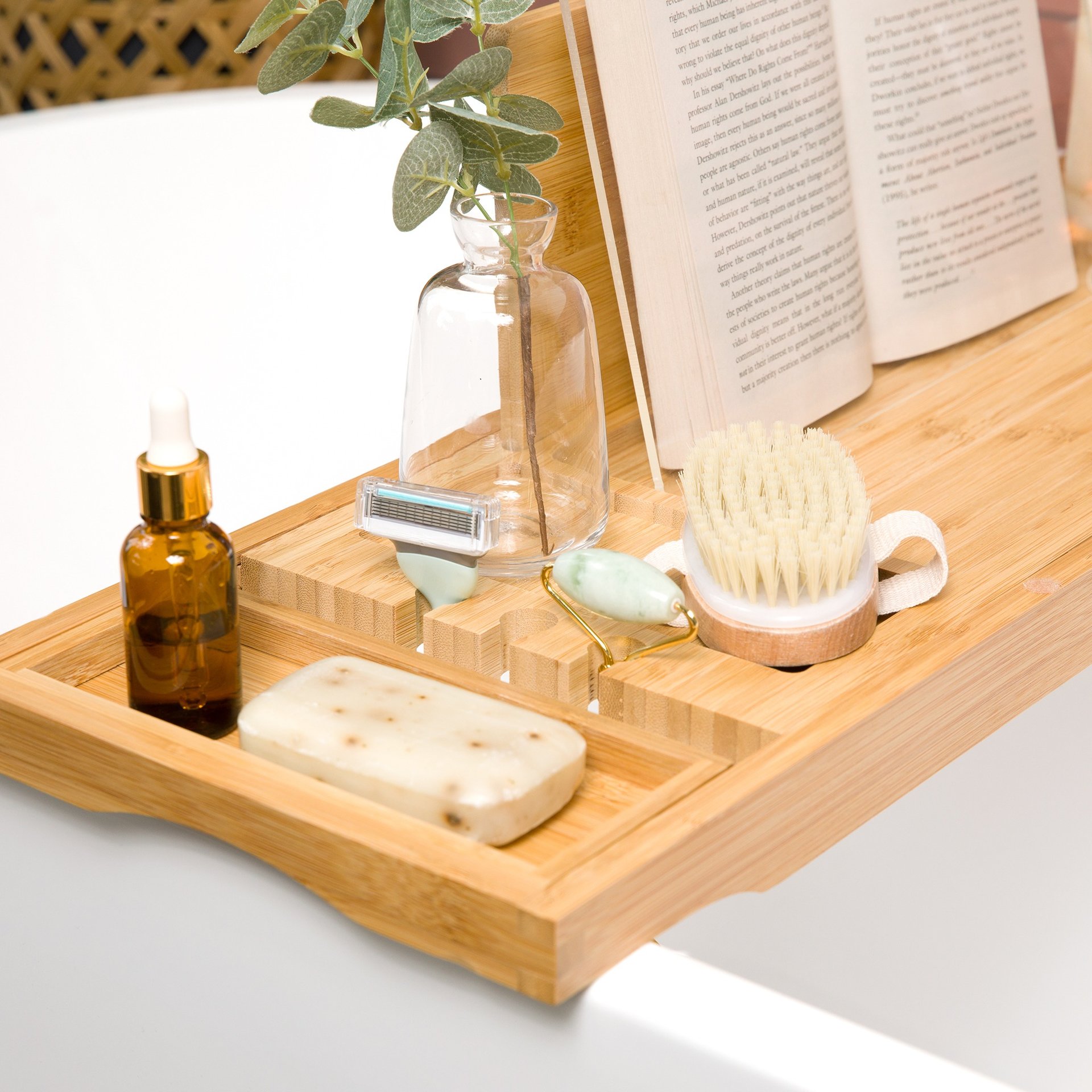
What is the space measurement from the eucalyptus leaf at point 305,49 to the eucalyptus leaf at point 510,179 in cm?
8

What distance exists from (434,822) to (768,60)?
0.48 meters

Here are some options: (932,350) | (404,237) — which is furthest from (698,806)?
(404,237)

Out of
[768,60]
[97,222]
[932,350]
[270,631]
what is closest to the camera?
[270,631]

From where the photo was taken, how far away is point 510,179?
66cm

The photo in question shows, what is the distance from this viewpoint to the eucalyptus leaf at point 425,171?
1.99 ft

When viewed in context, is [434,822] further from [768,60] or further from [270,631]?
[768,60]

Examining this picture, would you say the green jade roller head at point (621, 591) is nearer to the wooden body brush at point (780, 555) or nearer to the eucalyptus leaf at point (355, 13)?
the wooden body brush at point (780, 555)

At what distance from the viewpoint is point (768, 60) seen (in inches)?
31.3

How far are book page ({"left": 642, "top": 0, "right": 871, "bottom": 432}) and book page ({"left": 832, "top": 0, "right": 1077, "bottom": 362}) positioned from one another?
0.05 metres

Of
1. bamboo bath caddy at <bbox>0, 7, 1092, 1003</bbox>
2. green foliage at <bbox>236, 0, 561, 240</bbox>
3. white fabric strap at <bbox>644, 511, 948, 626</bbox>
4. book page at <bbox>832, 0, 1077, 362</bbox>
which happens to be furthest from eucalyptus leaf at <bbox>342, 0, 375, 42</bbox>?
book page at <bbox>832, 0, 1077, 362</bbox>

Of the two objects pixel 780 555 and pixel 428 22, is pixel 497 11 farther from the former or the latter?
pixel 780 555

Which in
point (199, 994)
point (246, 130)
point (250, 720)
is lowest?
point (199, 994)

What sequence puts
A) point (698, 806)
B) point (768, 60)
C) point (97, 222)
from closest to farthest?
point (698, 806), point (768, 60), point (97, 222)

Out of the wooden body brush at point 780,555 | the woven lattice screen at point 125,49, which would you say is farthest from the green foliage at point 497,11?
the woven lattice screen at point 125,49
